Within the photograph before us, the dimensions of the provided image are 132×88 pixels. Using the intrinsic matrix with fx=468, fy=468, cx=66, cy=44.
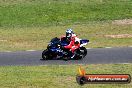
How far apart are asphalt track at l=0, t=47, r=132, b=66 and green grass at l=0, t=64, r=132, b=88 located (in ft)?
5.14

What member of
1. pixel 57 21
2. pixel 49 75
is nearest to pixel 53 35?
pixel 57 21

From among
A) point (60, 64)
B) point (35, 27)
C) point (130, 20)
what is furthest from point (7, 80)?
point (130, 20)

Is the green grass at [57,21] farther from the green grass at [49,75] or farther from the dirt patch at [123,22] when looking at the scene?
the green grass at [49,75]

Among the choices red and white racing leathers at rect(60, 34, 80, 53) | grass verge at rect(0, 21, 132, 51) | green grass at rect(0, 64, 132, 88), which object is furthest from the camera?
grass verge at rect(0, 21, 132, 51)

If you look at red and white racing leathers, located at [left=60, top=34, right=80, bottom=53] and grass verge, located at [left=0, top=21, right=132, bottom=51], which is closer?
red and white racing leathers, located at [left=60, top=34, right=80, bottom=53]

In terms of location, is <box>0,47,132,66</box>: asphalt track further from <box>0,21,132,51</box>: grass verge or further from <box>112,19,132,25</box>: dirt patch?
<box>112,19,132,25</box>: dirt patch

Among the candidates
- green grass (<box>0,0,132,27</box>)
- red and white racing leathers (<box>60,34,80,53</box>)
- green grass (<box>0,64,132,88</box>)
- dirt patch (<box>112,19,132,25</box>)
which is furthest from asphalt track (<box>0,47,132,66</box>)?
green grass (<box>0,0,132,27</box>)

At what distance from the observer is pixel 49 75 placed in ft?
72.9

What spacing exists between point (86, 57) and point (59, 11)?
20729 millimetres

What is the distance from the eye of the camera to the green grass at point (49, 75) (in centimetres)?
1988

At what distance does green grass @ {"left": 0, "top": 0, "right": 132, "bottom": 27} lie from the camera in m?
45.7

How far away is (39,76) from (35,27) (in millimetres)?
20901

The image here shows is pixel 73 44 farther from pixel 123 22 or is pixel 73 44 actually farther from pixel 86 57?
pixel 123 22

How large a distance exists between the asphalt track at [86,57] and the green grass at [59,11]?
45.4 feet
